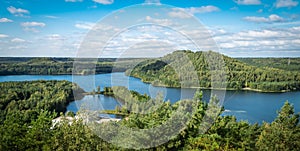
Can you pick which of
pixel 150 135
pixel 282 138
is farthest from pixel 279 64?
pixel 150 135

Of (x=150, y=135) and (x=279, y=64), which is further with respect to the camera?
(x=279, y=64)

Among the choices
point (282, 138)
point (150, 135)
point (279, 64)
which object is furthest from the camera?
point (279, 64)

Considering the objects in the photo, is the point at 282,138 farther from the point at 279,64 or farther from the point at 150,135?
the point at 279,64

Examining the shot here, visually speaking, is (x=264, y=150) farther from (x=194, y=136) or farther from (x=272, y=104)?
(x=272, y=104)

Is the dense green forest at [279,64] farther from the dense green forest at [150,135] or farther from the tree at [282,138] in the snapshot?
the dense green forest at [150,135]

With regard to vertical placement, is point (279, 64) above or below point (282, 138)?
above

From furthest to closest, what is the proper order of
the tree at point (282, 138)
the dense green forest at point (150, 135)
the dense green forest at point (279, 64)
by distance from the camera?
the dense green forest at point (279, 64) < the tree at point (282, 138) < the dense green forest at point (150, 135)

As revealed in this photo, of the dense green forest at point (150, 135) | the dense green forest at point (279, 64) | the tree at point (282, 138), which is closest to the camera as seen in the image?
the dense green forest at point (150, 135)

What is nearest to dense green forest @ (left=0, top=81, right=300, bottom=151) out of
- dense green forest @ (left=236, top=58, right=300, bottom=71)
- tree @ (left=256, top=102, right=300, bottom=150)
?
tree @ (left=256, top=102, right=300, bottom=150)

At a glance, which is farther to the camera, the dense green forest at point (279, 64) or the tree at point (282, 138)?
the dense green forest at point (279, 64)

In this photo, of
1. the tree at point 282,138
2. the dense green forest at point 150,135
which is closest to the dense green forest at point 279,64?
the tree at point 282,138

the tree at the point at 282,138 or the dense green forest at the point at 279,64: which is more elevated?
the dense green forest at the point at 279,64
